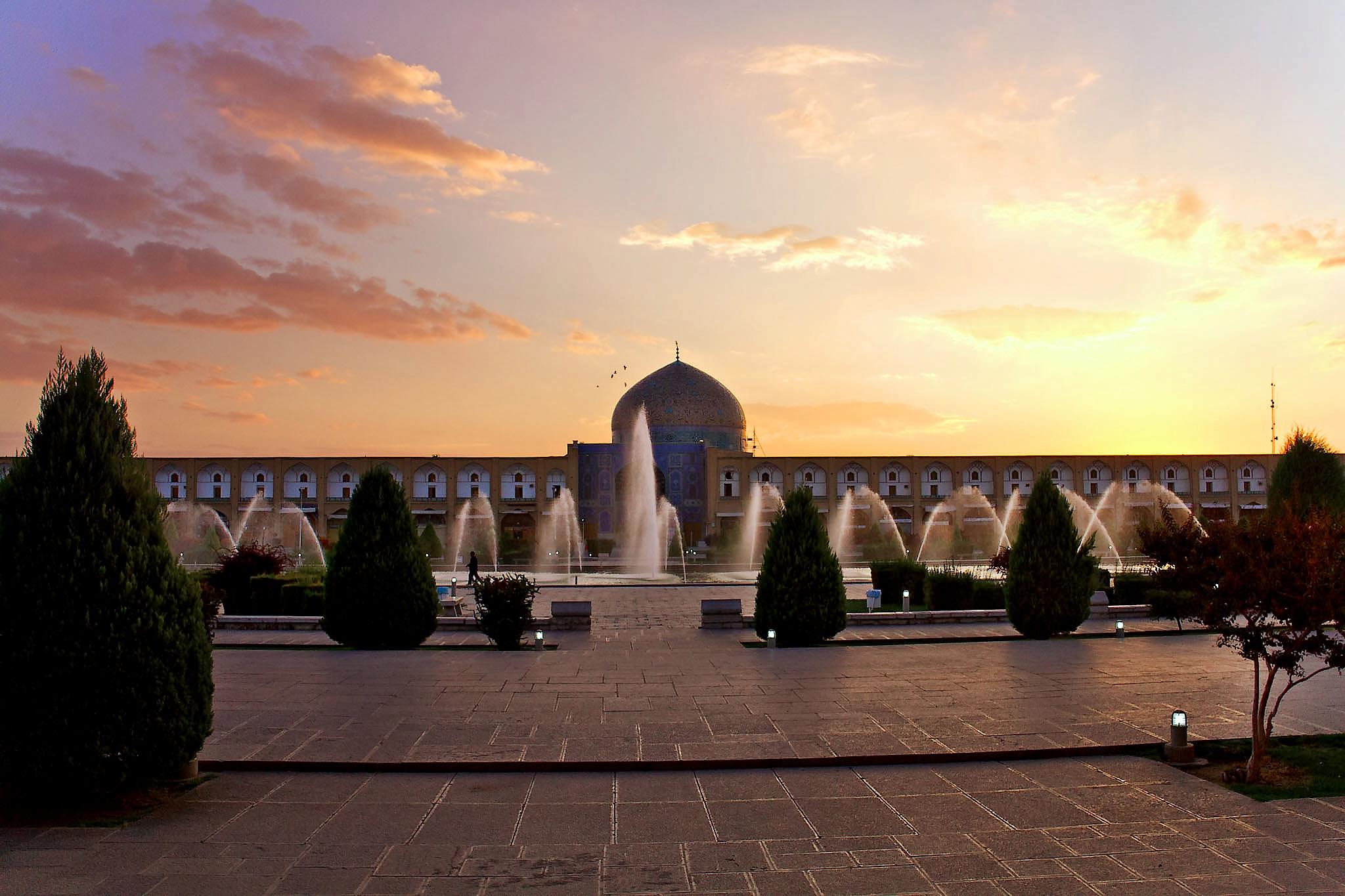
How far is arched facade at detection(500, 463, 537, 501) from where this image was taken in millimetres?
59344

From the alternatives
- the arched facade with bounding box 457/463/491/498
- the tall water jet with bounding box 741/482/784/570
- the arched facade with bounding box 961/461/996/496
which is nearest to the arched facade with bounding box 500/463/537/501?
the arched facade with bounding box 457/463/491/498

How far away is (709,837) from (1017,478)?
57.6 m

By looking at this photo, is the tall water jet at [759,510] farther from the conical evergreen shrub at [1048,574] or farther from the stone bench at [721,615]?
the conical evergreen shrub at [1048,574]

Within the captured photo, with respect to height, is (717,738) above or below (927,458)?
below

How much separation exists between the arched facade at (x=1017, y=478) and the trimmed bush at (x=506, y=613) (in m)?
50.1

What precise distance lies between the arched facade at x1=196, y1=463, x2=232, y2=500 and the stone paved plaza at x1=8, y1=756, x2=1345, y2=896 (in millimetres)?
55987

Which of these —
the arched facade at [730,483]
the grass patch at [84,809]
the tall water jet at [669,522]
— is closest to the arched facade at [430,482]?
the tall water jet at [669,522]

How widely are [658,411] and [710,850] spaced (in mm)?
55516

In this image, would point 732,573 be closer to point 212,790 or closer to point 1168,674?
point 1168,674

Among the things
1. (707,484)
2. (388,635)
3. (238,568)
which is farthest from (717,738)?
(707,484)

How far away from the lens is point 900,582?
1917 centimetres

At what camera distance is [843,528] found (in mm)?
53906

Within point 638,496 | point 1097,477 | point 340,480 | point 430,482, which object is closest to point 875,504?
point 1097,477

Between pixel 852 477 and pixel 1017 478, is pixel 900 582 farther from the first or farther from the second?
pixel 1017 478
